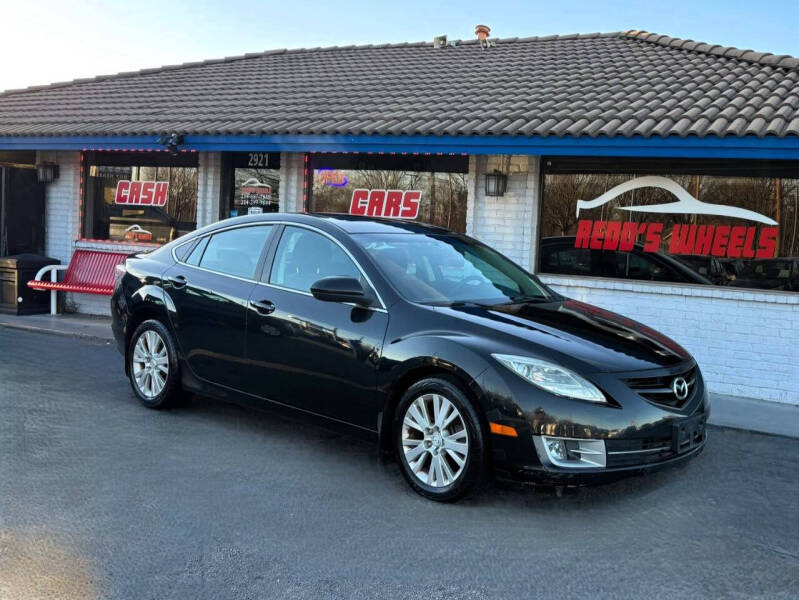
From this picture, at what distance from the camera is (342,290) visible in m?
5.03

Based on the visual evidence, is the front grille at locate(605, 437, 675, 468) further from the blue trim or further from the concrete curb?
the concrete curb

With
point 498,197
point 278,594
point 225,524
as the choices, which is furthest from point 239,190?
point 278,594

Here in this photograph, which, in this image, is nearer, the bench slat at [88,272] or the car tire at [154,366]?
the car tire at [154,366]

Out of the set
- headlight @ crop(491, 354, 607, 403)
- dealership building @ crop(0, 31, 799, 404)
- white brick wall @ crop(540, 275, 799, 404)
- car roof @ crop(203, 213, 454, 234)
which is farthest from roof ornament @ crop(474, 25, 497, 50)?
headlight @ crop(491, 354, 607, 403)

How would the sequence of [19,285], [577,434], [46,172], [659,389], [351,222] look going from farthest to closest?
1. [46,172]
2. [19,285]
3. [351,222]
4. [659,389]
5. [577,434]

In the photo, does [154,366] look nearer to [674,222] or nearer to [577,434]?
[577,434]

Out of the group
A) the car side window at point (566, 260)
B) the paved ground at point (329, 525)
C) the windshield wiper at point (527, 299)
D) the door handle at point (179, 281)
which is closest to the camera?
the paved ground at point (329, 525)

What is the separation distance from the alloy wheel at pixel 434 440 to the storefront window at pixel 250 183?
7.79 m

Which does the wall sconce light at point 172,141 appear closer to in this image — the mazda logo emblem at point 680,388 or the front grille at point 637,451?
the mazda logo emblem at point 680,388

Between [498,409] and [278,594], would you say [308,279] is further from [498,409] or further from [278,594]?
[278,594]

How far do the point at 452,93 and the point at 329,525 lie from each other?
27.0ft

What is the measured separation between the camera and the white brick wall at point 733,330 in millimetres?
8266

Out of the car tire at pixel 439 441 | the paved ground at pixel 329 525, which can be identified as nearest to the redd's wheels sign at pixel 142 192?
the paved ground at pixel 329 525

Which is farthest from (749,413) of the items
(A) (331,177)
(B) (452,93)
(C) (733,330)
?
(A) (331,177)
